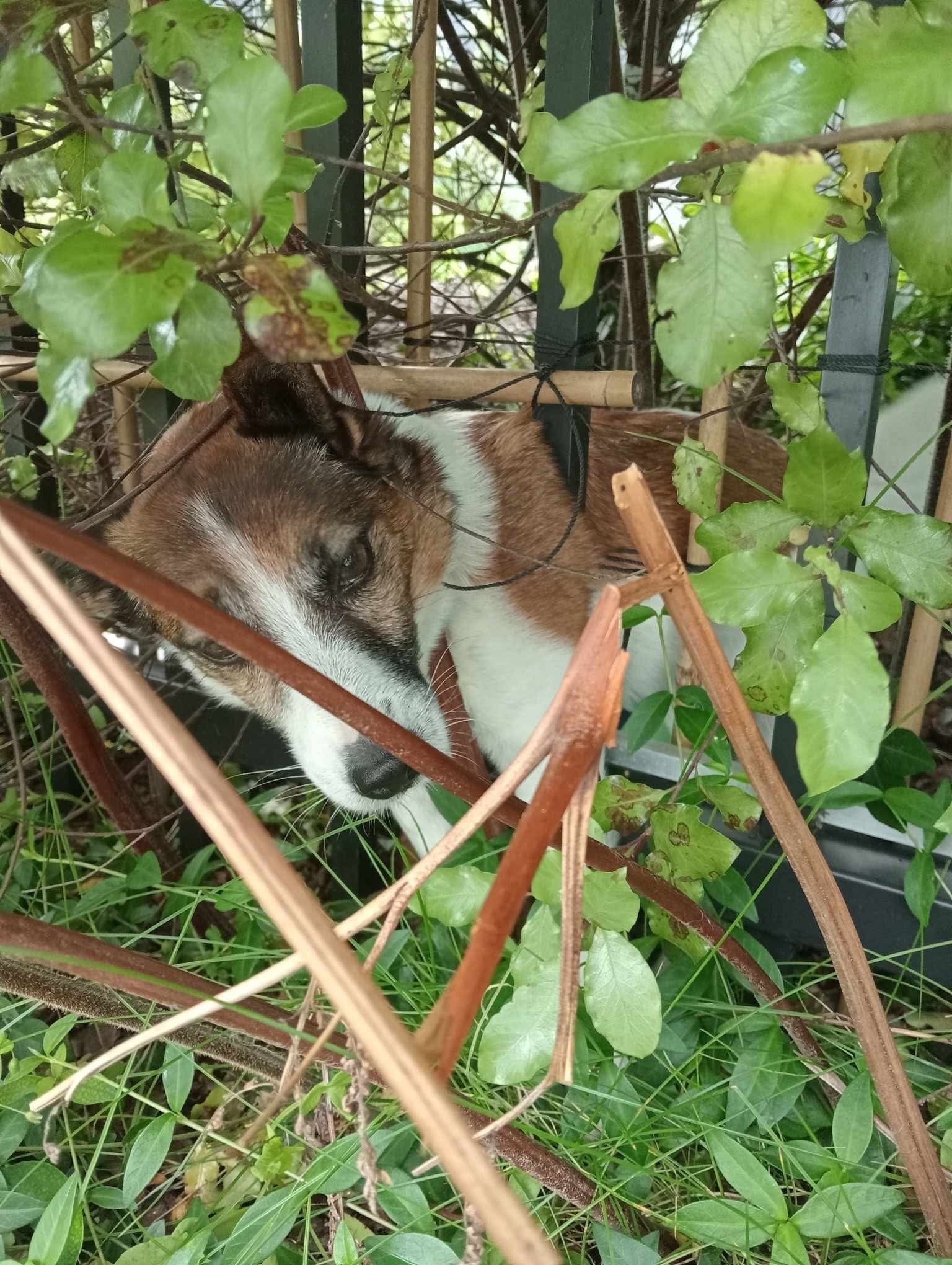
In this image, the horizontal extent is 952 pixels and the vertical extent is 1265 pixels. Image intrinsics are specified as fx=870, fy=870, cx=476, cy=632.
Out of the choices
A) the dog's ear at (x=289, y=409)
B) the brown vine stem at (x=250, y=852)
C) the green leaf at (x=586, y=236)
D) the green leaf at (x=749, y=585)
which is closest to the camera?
the brown vine stem at (x=250, y=852)

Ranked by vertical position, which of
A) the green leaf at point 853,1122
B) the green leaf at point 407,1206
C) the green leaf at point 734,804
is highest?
the green leaf at point 734,804

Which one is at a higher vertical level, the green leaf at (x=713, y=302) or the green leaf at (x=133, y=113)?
the green leaf at (x=133, y=113)

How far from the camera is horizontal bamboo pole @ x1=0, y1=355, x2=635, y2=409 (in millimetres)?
1339

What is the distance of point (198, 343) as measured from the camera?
0.65 meters

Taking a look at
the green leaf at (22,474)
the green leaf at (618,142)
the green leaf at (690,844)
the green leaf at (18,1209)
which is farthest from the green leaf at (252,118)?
the green leaf at (22,474)

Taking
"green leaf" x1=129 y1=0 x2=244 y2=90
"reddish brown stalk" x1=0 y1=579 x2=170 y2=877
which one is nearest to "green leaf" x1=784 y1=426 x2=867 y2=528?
"green leaf" x1=129 y1=0 x2=244 y2=90

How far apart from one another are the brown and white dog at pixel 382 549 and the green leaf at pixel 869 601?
2.66 feet

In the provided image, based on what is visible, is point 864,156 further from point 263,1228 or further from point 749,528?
point 263,1228

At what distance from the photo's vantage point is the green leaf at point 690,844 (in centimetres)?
98

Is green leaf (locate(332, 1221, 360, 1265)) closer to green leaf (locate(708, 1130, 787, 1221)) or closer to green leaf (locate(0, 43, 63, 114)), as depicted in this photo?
green leaf (locate(708, 1130, 787, 1221))

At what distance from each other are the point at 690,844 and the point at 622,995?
250 mm

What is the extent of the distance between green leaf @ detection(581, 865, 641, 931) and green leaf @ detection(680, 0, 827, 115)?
62 cm

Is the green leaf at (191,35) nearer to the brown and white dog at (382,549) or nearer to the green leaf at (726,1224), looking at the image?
the brown and white dog at (382,549)

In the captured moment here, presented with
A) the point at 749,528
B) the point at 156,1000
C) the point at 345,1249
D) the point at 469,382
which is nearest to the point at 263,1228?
the point at 345,1249
